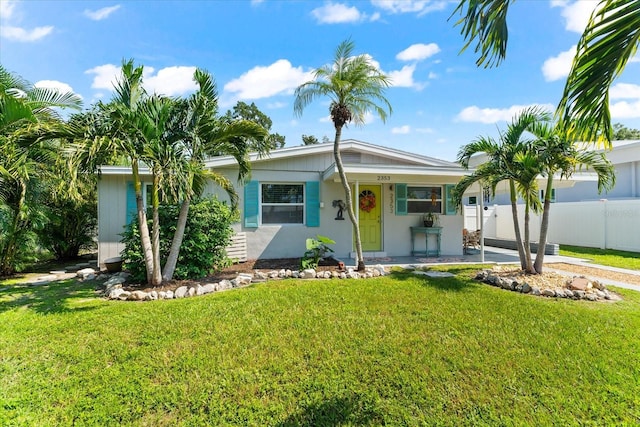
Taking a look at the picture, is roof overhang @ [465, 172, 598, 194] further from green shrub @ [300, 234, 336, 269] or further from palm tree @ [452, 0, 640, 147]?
palm tree @ [452, 0, 640, 147]

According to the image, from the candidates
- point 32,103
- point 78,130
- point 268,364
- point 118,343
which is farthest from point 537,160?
point 32,103

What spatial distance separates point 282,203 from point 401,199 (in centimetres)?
386

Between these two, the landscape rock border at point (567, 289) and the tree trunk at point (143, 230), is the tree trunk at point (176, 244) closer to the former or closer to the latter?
the tree trunk at point (143, 230)

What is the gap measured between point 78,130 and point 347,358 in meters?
5.49

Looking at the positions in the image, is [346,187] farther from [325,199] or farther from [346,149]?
[346,149]

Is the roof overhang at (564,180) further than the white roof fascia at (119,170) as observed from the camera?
Yes

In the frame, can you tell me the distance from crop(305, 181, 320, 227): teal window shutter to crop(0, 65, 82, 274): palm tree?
597cm

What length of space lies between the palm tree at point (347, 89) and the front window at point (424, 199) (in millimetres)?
3729

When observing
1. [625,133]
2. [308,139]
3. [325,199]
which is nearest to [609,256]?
[325,199]

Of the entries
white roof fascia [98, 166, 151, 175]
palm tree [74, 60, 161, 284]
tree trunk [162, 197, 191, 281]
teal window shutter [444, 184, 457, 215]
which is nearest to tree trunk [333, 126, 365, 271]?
tree trunk [162, 197, 191, 281]

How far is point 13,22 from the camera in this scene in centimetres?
700

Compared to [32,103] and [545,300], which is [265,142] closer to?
[32,103]

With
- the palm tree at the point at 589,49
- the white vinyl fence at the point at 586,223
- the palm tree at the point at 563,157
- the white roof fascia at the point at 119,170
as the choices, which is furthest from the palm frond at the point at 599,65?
the white vinyl fence at the point at 586,223

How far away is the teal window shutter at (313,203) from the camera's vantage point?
30.9ft
